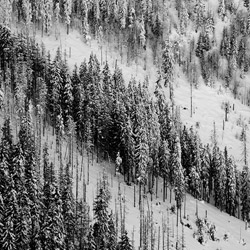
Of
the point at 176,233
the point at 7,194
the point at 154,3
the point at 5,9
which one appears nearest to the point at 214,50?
the point at 154,3

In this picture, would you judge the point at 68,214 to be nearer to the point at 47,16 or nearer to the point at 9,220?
the point at 9,220

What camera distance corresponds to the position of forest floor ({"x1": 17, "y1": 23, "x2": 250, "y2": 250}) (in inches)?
3398

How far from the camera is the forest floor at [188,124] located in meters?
86.3

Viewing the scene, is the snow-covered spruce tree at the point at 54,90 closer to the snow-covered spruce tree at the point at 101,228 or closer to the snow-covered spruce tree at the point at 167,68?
the snow-covered spruce tree at the point at 101,228

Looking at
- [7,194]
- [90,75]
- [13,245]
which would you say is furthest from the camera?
[90,75]

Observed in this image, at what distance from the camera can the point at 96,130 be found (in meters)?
100

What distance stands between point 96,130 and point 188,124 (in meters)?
47.7

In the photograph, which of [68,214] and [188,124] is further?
[188,124]

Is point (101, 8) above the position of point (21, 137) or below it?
above

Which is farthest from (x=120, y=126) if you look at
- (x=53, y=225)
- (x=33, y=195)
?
(x=53, y=225)

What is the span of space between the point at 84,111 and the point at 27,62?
23.8 meters

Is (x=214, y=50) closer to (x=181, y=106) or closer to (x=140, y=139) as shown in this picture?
(x=181, y=106)

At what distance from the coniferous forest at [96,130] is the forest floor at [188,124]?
2.34m

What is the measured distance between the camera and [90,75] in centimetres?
11169
